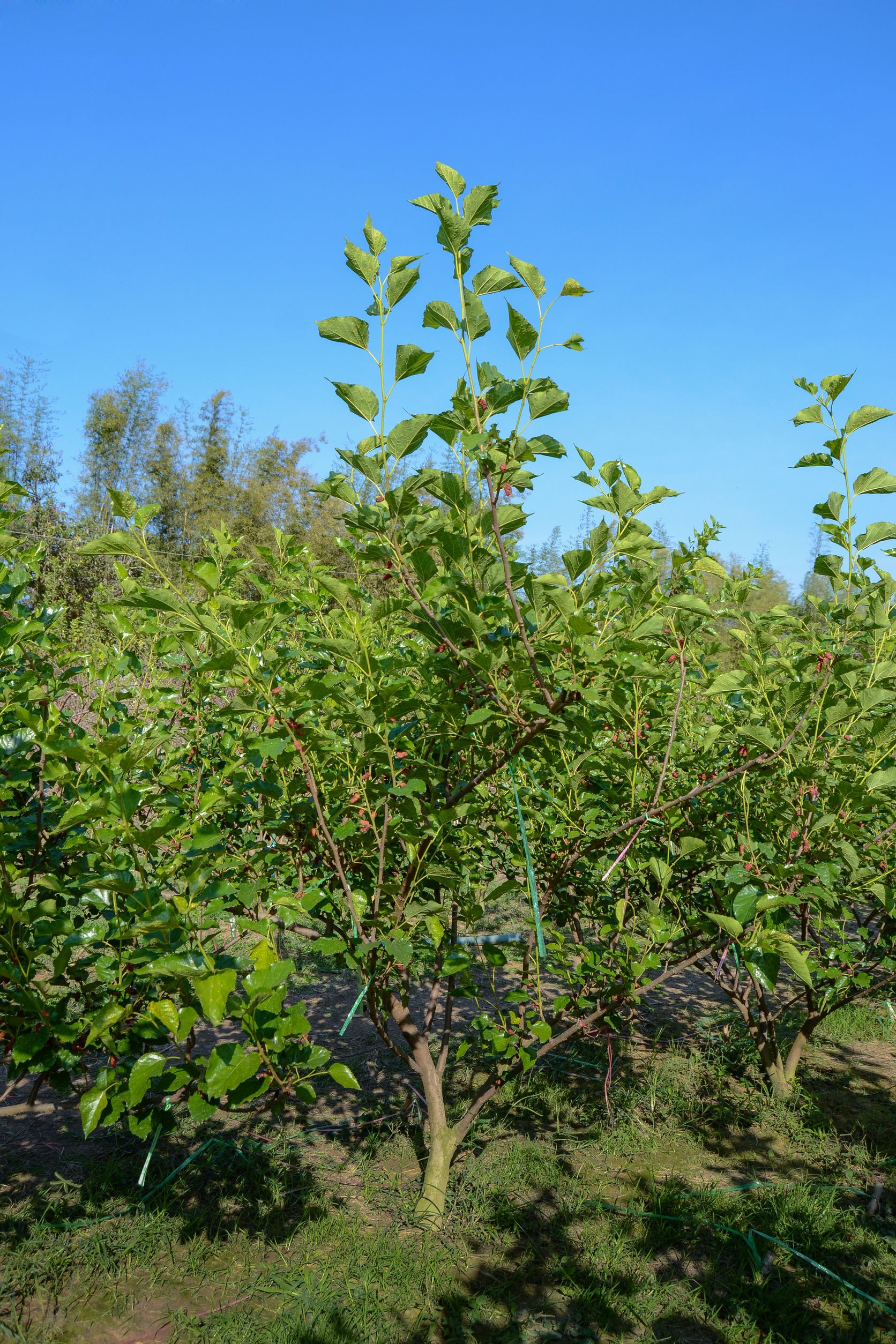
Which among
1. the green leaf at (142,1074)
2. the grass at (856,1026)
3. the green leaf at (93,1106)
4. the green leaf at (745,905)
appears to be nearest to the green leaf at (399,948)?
the green leaf at (142,1074)

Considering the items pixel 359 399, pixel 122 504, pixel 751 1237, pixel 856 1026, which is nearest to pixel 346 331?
pixel 359 399

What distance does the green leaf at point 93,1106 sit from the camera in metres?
1.38

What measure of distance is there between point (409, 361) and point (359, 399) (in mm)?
105

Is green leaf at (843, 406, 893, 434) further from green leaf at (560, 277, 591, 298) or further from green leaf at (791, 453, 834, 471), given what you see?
green leaf at (560, 277, 591, 298)

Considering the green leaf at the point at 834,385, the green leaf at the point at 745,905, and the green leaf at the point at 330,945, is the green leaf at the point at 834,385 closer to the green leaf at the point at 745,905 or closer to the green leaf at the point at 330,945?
the green leaf at the point at 745,905

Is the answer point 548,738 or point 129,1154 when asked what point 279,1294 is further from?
point 548,738

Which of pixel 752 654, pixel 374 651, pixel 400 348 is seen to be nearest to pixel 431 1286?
pixel 374 651

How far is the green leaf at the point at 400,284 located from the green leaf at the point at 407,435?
204mm

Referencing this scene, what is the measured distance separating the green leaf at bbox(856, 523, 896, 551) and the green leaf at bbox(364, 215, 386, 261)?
1.22 m

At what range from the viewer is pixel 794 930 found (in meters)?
4.93

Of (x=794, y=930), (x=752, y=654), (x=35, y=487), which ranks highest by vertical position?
(x=35, y=487)

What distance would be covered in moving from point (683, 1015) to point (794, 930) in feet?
3.84

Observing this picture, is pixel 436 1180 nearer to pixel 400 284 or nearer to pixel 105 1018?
pixel 105 1018

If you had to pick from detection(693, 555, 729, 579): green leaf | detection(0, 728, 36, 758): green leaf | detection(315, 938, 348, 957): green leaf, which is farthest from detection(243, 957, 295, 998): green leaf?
detection(693, 555, 729, 579): green leaf
